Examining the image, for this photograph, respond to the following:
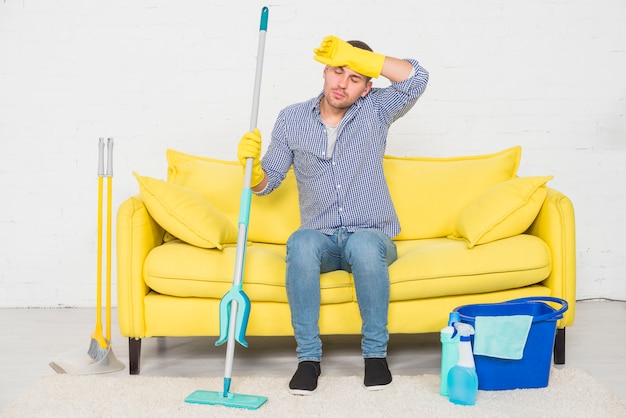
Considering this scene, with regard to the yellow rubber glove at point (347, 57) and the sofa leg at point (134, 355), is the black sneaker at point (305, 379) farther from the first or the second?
the yellow rubber glove at point (347, 57)

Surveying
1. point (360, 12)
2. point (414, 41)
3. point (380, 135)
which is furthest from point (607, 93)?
point (380, 135)

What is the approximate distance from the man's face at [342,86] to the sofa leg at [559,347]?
1083 mm

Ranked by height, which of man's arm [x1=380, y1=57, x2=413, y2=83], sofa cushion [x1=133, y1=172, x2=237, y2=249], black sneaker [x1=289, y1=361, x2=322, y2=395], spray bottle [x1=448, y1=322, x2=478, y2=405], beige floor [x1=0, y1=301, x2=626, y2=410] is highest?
man's arm [x1=380, y1=57, x2=413, y2=83]

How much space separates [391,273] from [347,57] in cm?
73

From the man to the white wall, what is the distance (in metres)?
0.92

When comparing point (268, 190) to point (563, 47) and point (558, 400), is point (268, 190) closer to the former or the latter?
point (558, 400)

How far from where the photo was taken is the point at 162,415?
6.93 ft

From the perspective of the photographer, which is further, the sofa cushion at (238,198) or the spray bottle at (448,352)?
the sofa cushion at (238,198)

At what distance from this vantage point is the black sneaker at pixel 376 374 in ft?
7.60

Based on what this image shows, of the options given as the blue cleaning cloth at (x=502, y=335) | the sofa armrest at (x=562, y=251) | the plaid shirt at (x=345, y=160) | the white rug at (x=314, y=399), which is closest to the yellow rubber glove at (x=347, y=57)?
the plaid shirt at (x=345, y=160)

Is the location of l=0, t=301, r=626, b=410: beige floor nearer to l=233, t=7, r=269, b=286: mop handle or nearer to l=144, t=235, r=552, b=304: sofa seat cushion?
l=144, t=235, r=552, b=304: sofa seat cushion

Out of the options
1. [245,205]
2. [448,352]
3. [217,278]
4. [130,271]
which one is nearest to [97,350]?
[130,271]

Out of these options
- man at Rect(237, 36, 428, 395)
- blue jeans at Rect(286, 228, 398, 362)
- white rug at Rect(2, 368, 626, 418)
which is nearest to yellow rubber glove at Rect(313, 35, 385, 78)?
man at Rect(237, 36, 428, 395)

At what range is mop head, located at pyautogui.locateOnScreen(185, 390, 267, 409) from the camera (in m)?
2.16
